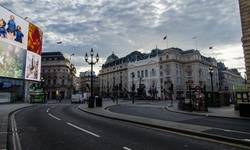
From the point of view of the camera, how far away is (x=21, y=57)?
111ft

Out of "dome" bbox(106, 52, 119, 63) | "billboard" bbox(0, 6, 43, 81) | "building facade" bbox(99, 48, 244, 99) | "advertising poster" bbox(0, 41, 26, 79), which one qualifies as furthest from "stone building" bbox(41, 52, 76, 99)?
"advertising poster" bbox(0, 41, 26, 79)

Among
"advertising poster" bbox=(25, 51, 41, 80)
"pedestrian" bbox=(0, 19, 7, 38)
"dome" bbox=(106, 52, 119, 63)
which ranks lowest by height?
"advertising poster" bbox=(25, 51, 41, 80)

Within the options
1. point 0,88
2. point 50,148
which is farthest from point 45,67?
point 50,148

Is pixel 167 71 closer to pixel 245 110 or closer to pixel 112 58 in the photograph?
pixel 112 58

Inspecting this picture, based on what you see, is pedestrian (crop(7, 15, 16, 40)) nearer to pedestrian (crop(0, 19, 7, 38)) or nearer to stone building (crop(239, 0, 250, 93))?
pedestrian (crop(0, 19, 7, 38))

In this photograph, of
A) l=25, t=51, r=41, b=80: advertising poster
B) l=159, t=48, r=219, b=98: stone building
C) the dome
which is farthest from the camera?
the dome

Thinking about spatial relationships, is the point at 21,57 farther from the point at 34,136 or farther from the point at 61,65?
the point at 61,65

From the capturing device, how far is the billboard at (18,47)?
97.6ft

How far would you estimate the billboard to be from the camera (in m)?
29.7

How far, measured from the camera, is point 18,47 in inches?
1293

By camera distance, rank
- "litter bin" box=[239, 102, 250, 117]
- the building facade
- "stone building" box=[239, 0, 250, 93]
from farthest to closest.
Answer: the building facade, "stone building" box=[239, 0, 250, 93], "litter bin" box=[239, 102, 250, 117]

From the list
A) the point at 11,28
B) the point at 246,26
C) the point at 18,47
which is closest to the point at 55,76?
the point at 18,47

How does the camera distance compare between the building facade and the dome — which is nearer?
the building facade

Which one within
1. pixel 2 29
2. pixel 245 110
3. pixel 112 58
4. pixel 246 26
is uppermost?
pixel 112 58
